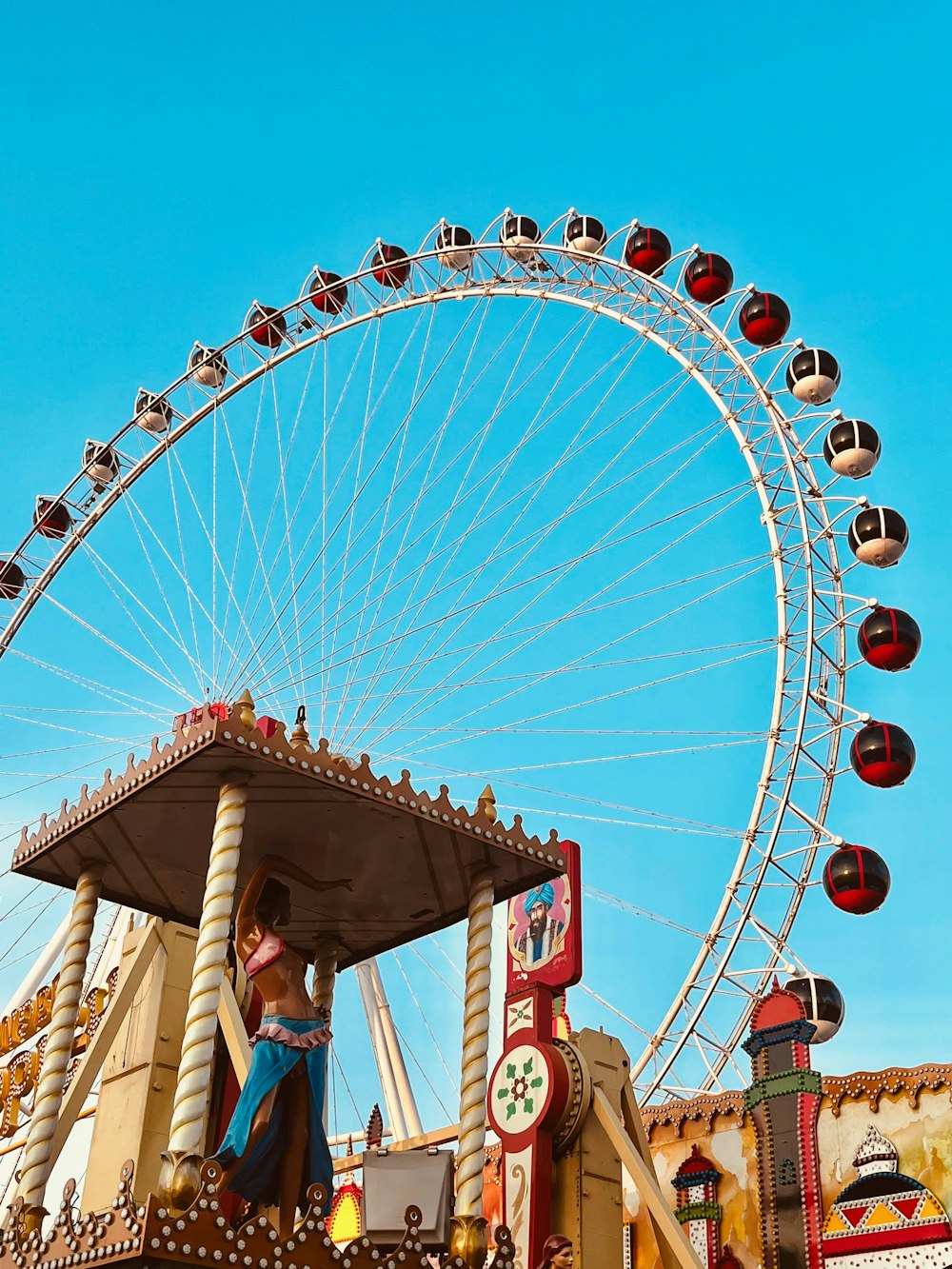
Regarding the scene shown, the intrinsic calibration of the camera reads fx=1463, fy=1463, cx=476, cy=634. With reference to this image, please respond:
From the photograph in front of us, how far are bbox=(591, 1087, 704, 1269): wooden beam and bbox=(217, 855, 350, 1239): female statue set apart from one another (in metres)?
4.76

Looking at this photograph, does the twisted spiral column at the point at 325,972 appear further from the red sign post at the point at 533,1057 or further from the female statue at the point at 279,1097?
the red sign post at the point at 533,1057

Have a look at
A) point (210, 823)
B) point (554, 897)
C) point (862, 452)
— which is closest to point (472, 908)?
point (210, 823)

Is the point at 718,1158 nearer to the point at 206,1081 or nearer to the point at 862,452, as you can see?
the point at 206,1081

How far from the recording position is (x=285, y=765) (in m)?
7.32

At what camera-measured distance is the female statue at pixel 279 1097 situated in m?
7.12

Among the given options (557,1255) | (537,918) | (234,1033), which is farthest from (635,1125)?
(234,1033)

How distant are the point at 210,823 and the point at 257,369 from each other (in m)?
15.4

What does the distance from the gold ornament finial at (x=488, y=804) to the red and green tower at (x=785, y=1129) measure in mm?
5573

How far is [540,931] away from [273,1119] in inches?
258

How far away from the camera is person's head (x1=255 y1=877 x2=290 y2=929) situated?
25.8 feet

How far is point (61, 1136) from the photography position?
8.84 metres

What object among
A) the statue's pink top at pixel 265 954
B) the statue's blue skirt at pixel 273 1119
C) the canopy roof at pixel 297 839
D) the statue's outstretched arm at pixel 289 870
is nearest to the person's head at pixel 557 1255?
the statue's blue skirt at pixel 273 1119

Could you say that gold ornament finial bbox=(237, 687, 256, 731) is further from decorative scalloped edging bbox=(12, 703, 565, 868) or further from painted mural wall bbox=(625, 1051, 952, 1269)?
painted mural wall bbox=(625, 1051, 952, 1269)

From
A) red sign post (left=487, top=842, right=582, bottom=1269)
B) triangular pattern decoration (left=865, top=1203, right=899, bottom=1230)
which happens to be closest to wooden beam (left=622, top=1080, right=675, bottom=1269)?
red sign post (left=487, top=842, right=582, bottom=1269)
